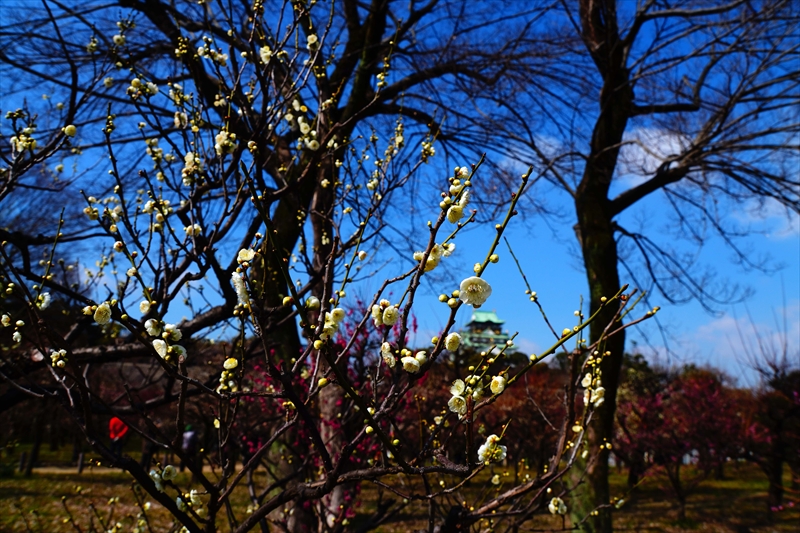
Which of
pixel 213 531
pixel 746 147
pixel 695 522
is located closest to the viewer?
pixel 213 531

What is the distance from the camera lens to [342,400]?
485 centimetres

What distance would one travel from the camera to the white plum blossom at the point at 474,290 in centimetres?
113

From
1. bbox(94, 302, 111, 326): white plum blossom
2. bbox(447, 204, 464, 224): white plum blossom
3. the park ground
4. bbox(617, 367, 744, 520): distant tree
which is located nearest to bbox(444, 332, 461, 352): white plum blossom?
bbox(447, 204, 464, 224): white plum blossom

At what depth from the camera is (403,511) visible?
9.97 meters

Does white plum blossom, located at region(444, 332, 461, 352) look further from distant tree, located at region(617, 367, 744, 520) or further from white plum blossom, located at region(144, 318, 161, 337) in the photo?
distant tree, located at region(617, 367, 744, 520)

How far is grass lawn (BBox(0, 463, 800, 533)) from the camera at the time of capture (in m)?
8.60

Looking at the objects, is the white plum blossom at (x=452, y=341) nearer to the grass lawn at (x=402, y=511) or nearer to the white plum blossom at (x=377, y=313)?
the white plum blossom at (x=377, y=313)

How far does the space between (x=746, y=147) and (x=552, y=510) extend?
17.9 ft

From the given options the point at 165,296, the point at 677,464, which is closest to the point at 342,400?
the point at 165,296

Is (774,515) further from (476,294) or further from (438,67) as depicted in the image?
(476,294)

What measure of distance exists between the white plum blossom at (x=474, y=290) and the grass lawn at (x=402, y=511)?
7335mm

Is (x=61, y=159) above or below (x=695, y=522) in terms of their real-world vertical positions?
above

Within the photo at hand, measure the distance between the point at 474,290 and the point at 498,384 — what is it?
252 mm

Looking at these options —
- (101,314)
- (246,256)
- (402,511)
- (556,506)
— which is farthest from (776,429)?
(101,314)
